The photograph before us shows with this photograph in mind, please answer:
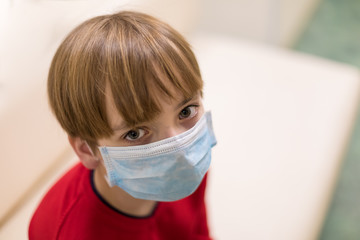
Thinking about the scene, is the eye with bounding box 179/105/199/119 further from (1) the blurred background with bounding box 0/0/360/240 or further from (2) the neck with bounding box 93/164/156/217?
(1) the blurred background with bounding box 0/0/360/240

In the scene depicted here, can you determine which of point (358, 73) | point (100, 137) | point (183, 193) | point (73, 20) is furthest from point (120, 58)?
point (358, 73)

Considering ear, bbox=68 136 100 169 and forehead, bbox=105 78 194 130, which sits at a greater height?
forehead, bbox=105 78 194 130

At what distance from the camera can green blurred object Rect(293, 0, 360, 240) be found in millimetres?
1738

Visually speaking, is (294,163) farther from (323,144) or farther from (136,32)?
(136,32)

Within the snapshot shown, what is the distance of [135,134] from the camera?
75cm

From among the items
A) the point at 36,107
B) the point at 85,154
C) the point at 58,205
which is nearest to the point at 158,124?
the point at 85,154

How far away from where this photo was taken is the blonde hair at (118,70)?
0.67 m

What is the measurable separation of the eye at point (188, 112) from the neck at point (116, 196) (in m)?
0.22

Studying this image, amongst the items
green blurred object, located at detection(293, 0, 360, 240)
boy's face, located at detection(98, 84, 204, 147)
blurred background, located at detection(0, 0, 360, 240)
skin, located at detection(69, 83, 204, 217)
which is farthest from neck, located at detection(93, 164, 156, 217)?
green blurred object, located at detection(293, 0, 360, 240)

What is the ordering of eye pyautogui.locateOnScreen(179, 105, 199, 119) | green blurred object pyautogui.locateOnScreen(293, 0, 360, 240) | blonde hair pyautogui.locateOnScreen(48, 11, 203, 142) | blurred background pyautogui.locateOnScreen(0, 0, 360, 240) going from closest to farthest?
1. blonde hair pyautogui.locateOnScreen(48, 11, 203, 142)
2. eye pyautogui.locateOnScreen(179, 105, 199, 119)
3. blurred background pyautogui.locateOnScreen(0, 0, 360, 240)
4. green blurred object pyautogui.locateOnScreen(293, 0, 360, 240)

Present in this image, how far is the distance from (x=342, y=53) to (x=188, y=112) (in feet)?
7.50

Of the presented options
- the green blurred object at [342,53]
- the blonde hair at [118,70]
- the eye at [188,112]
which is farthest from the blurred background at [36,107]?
the eye at [188,112]

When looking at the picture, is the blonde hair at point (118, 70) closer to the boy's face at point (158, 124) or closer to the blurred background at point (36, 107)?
the boy's face at point (158, 124)

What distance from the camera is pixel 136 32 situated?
705 mm
